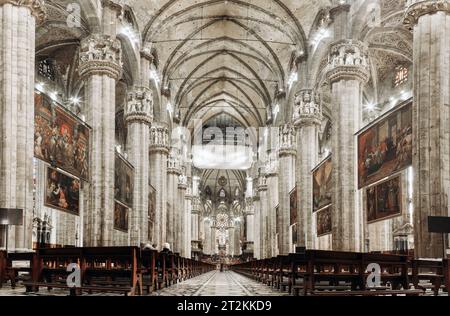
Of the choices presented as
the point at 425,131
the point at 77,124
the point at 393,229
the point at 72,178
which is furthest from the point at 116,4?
the point at 393,229

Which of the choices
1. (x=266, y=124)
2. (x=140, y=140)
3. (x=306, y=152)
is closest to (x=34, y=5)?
(x=140, y=140)

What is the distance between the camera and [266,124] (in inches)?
1724

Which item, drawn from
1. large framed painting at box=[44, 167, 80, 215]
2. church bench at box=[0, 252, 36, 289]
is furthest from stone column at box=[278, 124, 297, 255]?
church bench at box=[0, 252, 36, 289]

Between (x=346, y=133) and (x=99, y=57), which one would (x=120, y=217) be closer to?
(x=99, y=57)

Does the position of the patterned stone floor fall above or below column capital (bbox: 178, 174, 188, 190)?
below

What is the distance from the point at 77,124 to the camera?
62.8 ft

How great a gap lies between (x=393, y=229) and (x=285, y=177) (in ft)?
27.6

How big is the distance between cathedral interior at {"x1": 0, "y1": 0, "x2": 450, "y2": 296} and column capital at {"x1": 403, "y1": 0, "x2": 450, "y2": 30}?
49 mm

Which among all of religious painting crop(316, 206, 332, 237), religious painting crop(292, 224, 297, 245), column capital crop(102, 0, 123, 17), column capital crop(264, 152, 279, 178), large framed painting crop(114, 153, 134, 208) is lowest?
religious painting crop(292, 224, 297, 245)

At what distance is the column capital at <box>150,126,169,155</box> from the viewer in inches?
1329

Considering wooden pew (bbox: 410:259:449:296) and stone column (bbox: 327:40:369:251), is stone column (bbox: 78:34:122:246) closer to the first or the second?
stone column (bbox: 327:40:369:251)

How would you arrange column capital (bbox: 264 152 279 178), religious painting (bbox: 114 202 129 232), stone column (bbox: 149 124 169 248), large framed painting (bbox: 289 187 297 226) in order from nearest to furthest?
religious painting (bbox: 114 202 129 232)
large framed painting (bbox: 289 187 297 226)
stone column (bbox: 149 124 169 248)
column capital (bbox: 264 152 279 178)

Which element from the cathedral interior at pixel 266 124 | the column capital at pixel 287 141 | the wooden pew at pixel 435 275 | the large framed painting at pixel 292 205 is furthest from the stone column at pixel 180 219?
the wooden pew at pixel 435 275

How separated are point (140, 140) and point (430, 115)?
1692 cm
